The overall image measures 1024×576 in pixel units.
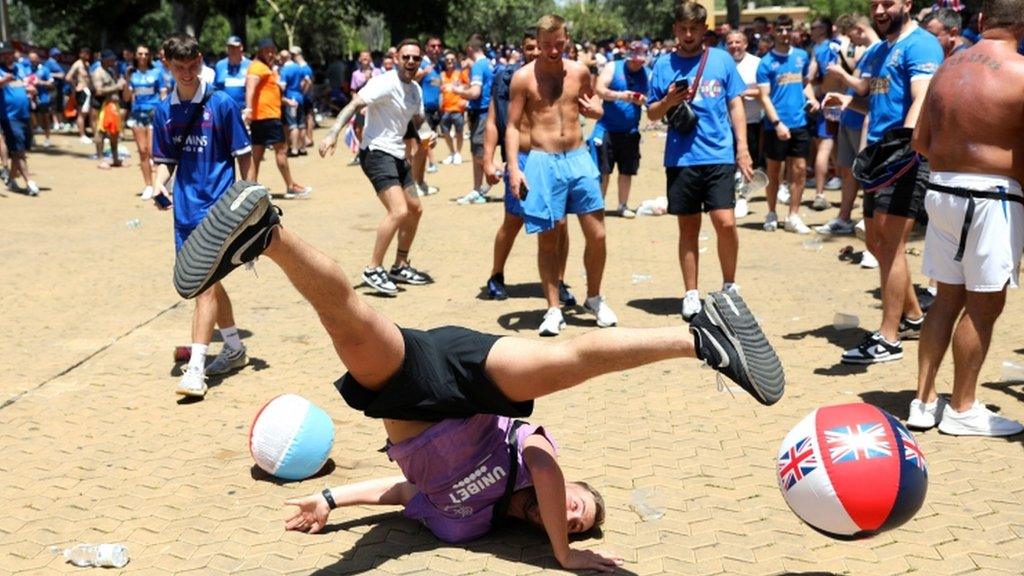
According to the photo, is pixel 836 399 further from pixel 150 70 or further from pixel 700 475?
pixel 150 70

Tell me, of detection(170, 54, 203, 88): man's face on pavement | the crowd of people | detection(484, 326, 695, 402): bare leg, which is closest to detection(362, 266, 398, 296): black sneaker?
the crowd of people

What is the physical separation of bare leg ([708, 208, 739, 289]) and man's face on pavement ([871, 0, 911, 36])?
179 cm

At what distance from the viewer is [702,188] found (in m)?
8.34

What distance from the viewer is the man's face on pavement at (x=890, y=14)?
7027mm

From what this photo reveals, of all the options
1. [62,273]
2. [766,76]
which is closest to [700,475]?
[62,273]

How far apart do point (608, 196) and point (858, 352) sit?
27.5ft

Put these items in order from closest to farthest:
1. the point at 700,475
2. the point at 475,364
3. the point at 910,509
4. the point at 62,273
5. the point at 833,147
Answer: the point at 910,509
the point at 475,364
the point at 700,475
the point at 62,273
the point at 833,147

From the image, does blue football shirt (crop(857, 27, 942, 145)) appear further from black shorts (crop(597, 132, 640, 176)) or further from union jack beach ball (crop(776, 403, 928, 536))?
black shorts (crop(597, 132, 640, 176))

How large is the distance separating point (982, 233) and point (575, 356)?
2601mm

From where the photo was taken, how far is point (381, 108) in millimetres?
9805

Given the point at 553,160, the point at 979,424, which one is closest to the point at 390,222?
the point at 553,160

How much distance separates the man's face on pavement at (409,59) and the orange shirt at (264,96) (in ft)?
18.2

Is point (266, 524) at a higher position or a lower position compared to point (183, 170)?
lower

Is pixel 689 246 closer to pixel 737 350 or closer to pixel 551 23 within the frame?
pixel 551 23
